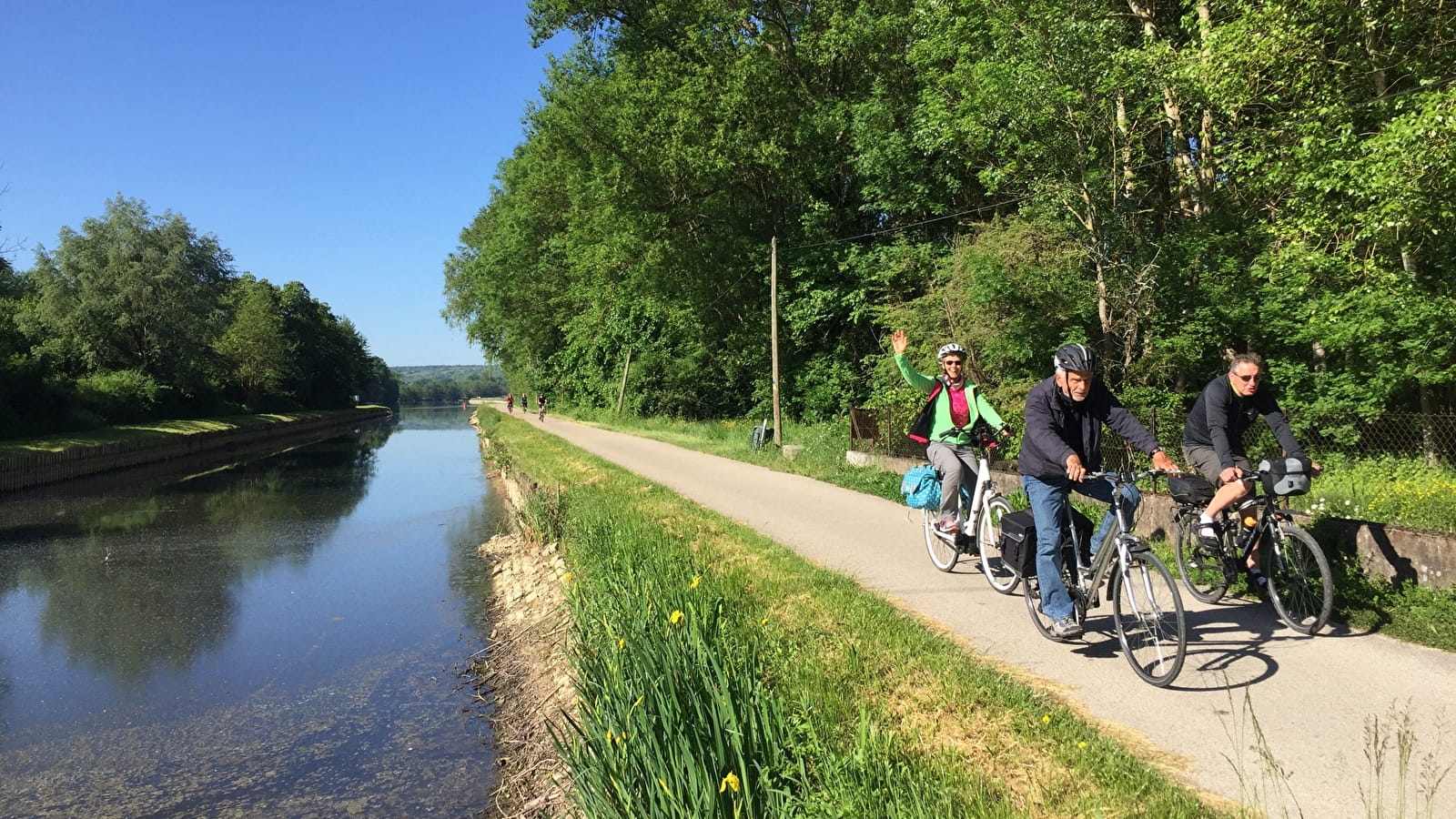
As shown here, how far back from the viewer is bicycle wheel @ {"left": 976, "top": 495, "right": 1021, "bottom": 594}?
5719 mm

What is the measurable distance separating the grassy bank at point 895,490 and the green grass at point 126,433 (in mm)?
19100

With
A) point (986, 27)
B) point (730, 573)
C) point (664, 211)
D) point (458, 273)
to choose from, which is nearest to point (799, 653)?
point (730, 573)

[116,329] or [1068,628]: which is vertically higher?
[116,329]

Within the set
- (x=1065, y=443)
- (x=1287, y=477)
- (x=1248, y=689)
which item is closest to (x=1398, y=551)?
(x=1287, y=477)

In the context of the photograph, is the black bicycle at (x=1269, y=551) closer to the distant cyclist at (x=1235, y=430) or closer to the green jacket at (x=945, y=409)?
the distant cyclist at (x=1235, y=430)

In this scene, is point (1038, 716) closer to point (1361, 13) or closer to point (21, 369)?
point (1361, 13)

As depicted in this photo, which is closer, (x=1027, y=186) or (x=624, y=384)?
(x=1027, y=186)

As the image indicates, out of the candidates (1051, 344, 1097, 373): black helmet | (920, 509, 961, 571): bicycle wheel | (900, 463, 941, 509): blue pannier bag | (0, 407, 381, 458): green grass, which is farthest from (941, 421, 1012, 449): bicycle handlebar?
(0, 407, 381, 458): green grass

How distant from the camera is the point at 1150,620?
13.1 ft

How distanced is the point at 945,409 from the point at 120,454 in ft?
112

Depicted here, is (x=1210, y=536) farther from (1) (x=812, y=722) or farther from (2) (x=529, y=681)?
(2) (x=529, y=681)

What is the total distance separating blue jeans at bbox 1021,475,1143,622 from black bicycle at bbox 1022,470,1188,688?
3.2 inches

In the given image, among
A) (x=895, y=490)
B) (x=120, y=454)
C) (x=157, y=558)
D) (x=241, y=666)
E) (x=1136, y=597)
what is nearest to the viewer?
(x=1136, y=597)

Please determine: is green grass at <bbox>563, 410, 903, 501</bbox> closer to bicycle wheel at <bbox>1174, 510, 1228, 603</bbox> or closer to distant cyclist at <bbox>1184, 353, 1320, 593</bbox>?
bicycle wheel at <bbox>1174, 510, 1228, 603</bbox>
